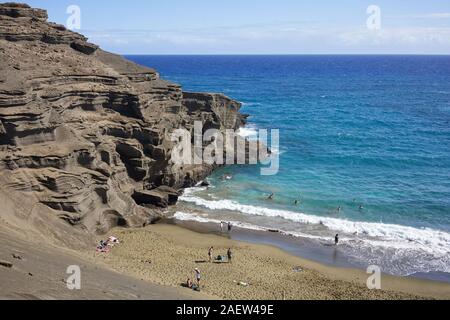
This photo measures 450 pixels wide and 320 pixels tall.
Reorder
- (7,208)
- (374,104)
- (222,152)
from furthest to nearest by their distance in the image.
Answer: (374,104) → (222,152) → (7,208)

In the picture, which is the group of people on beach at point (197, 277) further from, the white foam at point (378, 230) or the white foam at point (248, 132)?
the white foam at point (248, 132)

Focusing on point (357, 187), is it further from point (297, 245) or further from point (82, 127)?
point (82, 127)

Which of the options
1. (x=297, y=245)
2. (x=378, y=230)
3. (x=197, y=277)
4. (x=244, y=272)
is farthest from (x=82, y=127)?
(x=378, y=230)

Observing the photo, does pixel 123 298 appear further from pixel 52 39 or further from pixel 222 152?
pixel 222 152

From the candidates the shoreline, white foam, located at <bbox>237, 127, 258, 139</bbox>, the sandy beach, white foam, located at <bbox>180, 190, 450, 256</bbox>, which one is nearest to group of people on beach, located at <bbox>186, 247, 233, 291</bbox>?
the sandy beach

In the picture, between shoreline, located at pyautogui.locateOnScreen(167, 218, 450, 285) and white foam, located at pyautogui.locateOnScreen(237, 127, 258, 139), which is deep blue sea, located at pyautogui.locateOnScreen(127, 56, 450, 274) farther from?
shoreline, located at pyautogui.locateOnScreen(167, 218, 450, 285)

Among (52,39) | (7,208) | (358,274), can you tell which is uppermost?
(52,39)
